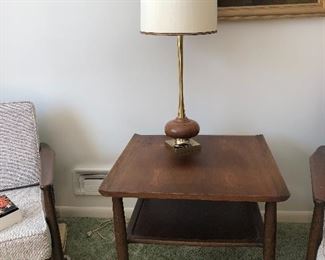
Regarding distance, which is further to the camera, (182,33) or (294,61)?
(294,61)

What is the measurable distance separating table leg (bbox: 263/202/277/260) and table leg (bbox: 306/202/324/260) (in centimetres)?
12

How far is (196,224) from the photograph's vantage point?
1508mm

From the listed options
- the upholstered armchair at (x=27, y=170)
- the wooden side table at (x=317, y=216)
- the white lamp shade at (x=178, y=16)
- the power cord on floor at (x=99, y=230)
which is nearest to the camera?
the wooden side table at (x=317, y=216)

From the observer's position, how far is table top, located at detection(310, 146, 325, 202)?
1273mm

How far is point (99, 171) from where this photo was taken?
2029mm

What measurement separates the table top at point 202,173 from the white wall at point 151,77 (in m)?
0.20

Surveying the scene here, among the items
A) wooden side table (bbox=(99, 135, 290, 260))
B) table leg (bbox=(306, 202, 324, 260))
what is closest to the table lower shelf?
wooden side table (bbox=(99, 135, 290, 260))

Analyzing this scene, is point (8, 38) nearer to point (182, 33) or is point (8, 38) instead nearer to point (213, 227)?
point (182, 33)

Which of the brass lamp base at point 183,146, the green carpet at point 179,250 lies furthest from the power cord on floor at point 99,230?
the brass lamp base at point 183,146

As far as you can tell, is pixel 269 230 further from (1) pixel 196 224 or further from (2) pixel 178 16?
(2) pixel 178 16

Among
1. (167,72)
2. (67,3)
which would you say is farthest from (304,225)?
(67,3)

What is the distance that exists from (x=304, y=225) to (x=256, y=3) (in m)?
1.10

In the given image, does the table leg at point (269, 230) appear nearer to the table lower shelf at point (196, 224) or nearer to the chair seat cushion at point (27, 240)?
the table lower shelf at point (196, 224)

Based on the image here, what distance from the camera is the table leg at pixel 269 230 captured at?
51.9 inches
